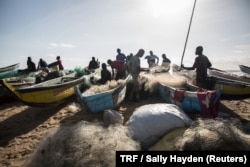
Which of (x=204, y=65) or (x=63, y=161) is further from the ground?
(x=204, y=65)

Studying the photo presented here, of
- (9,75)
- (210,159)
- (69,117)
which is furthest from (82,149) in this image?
(9,75)

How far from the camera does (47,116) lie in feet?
25.4

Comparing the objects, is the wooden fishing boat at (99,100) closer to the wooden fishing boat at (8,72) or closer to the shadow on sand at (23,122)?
the shadow on sand at (23,122)

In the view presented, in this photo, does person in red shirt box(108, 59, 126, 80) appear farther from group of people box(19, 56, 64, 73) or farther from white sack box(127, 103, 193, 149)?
group of people box(19, 56, 64, 73)

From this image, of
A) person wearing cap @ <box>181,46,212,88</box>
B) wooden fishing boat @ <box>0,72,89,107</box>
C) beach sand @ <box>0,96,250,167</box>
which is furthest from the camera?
person wearing cap @ <box>181,46,212,88</box>

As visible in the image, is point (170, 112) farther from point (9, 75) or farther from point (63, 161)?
point (9, 75)

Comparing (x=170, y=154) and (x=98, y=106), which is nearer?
(x=170, y=154)

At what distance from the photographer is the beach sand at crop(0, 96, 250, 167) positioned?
200 inches

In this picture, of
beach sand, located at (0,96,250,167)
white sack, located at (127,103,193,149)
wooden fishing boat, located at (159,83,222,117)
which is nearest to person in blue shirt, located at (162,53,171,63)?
beach sand, located at (0,96,250,167)

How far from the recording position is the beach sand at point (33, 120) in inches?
200

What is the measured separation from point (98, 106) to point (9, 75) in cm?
1309

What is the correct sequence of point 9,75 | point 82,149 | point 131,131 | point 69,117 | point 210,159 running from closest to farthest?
point 210,159 → point 82,149 → point 131,131 → point 69,117 → point 9,75

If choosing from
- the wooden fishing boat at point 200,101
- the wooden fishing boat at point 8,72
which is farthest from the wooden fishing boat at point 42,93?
the wooden fishing boat at point 8,72

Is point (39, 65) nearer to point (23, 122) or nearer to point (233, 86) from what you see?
point (23, 122)
